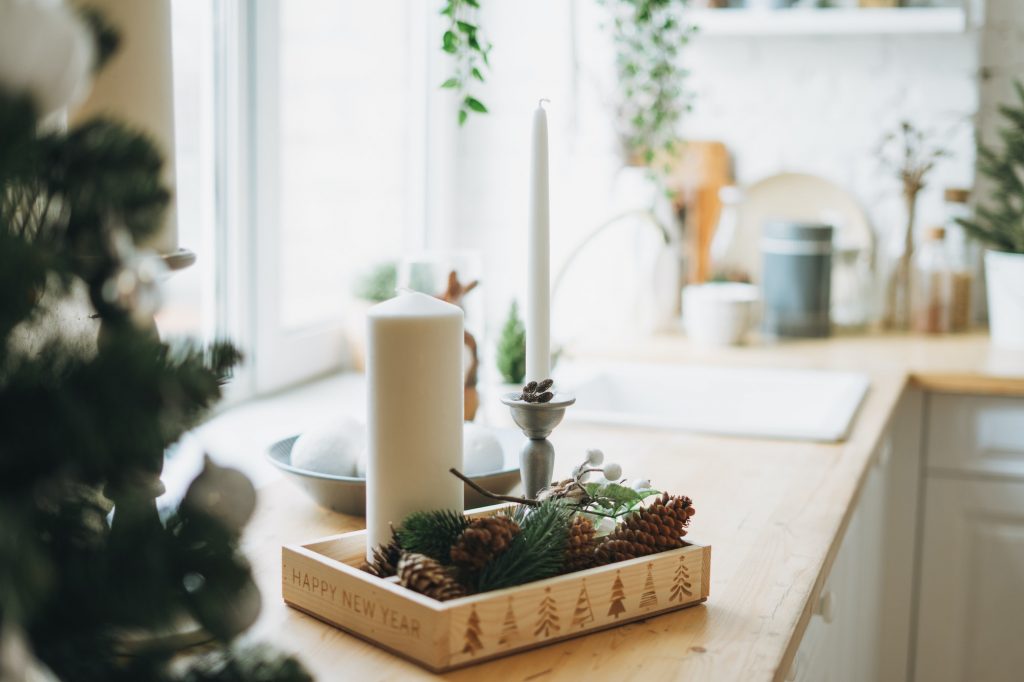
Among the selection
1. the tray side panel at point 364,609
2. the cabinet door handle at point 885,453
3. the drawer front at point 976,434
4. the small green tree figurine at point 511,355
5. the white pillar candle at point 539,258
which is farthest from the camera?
the drawer front at point 976,434

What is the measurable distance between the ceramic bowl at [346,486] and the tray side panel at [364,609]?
213mm

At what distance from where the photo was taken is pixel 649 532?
94 centimetres

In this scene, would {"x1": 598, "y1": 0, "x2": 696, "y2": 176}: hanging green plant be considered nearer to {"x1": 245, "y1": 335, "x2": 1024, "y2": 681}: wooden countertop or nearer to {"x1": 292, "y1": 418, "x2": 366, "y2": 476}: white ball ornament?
{"x1": 245, "y1": 335, "x2": 1024, "y2": 681}: wooden countertop

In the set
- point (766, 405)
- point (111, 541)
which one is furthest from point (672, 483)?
point (111, 541)

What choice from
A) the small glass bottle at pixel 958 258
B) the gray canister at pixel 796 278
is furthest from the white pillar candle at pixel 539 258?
the small glass bottle at pixel 958 258

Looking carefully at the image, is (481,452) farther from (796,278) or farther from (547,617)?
(796,278)

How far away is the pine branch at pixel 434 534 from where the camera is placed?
2.83 ft

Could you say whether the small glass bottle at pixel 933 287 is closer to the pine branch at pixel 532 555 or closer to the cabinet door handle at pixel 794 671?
the cabinet door handle at pixel 794 671

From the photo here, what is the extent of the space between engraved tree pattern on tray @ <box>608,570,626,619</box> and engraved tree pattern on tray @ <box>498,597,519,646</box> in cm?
10

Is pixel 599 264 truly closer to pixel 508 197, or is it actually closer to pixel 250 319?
pixel 508 197

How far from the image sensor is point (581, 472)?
3.26ft

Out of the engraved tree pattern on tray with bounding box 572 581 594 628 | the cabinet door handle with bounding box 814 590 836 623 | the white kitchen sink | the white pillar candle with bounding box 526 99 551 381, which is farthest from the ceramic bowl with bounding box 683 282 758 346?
the engraved tree pattern on tray with bounding box 572 581 594 628

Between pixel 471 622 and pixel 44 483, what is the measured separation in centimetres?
41

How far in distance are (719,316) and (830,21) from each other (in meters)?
0.73
